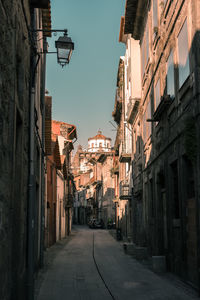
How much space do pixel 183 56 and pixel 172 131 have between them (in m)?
2.39

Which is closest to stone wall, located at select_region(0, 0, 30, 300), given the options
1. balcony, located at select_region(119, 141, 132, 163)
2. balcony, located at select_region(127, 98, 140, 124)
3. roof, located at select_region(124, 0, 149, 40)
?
roof, located at select_region(124, 0, 149, 40)

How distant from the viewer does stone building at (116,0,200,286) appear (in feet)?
30.7

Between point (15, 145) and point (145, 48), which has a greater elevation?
point (145, 48)

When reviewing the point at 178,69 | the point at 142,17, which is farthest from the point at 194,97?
the point at 142,17

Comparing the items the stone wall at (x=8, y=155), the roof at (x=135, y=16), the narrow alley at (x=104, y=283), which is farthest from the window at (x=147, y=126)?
the stone wall at (x=8, y=155)

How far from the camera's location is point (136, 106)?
21578 millimetres

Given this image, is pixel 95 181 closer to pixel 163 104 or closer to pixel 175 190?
pixel 175 190

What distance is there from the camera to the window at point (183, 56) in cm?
1023

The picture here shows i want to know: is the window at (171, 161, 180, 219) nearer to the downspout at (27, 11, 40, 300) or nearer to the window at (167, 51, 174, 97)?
the window at (167, 51, 174, 97)

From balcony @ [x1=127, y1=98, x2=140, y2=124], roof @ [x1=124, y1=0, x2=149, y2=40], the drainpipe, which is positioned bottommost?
the drainpipe

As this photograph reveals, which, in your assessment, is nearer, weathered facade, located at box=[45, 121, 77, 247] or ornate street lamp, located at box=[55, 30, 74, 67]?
ornate street lamp, located at box=[55, 30, 74, 67]

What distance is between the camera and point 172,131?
1200cm

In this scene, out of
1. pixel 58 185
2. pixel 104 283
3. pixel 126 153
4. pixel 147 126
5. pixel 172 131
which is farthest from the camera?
pixel 58 185

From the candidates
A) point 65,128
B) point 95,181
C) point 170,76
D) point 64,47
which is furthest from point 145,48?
point 95,181
